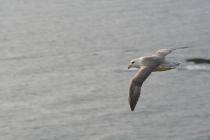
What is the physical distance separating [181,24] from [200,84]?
5.83ft

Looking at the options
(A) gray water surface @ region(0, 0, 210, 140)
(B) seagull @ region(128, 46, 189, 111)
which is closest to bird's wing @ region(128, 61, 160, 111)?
(B) seagull @ region(128, 46, 189, 111)

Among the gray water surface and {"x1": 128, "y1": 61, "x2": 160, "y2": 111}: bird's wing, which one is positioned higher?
{"x1": 128, "y1": 61, "x2": 160, "y2": 111}: bird's wing

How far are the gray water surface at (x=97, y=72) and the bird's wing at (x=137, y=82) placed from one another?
4.90 feet

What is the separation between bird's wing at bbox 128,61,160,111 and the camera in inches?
176

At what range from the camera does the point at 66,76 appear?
7391 millimetres

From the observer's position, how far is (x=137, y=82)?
4555mm

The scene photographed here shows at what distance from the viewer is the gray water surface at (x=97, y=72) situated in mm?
6363

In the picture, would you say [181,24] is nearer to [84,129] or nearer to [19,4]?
[19,4]

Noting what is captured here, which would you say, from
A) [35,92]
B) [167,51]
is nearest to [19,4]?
[35,92]

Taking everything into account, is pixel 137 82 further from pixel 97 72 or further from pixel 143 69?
pixel 97 72

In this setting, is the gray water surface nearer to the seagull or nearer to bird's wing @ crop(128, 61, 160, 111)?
the seagull

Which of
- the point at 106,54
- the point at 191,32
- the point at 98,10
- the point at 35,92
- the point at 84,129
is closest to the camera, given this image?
the point at 84,129

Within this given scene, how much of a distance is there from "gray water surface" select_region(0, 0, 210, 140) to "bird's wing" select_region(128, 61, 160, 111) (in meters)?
1.49

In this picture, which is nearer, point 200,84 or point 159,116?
point 159,116
